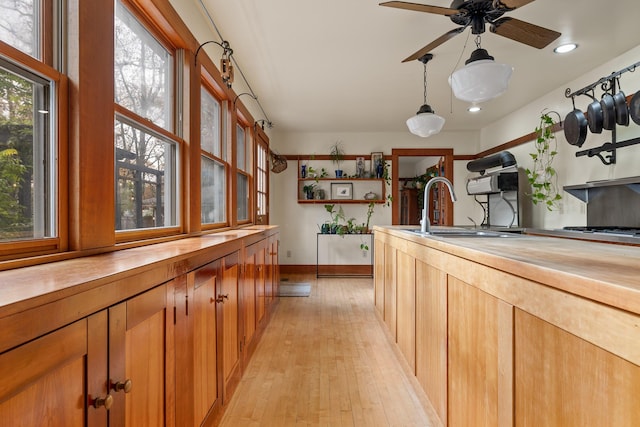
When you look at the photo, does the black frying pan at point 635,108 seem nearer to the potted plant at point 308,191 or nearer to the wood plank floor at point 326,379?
the wood plank floor at point 326,379

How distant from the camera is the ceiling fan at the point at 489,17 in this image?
6.13 ft

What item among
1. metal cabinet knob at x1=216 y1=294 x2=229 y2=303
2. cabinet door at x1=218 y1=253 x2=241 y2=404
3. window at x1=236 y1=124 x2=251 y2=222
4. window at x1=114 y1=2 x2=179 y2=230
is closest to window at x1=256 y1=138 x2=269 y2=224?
window at x1=236 y1=124 x2=251 y2=222

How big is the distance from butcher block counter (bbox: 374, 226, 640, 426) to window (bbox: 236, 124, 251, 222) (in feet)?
9.23

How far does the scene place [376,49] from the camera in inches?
118

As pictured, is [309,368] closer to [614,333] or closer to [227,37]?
[614,333]

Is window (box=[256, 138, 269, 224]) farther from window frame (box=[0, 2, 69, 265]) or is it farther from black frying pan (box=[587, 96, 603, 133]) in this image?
black frying pan (box=[587, 96, 603, 133])

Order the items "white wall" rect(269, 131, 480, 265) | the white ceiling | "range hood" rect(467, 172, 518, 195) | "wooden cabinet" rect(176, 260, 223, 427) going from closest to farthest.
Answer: "wooden cabinet" rect(176, 260, 223, 427) → the white ceiling → "range hood" rect(467, 172, 518, 195) → "white wall" rect(269, 131, 480, 265)

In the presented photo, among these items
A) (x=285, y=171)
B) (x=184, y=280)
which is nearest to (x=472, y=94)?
(x=184, y=280)

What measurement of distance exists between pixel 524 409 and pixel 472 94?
1752 mm

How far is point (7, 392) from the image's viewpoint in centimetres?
54

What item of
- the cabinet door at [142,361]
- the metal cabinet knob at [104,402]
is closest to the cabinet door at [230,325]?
the cabinet door at [142,361]

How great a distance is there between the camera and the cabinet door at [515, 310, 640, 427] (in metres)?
0.61

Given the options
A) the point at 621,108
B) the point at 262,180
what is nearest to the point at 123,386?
the point at 621,108

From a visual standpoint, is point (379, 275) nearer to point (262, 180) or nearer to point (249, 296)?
point (249, 296)
